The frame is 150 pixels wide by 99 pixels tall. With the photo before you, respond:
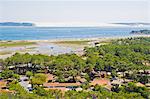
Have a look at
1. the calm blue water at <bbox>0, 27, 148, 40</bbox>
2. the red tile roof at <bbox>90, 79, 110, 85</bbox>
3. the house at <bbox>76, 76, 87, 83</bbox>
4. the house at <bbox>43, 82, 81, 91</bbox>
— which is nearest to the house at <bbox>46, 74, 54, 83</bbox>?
the house at <bbox>43, 82, 81, 91</bbox>

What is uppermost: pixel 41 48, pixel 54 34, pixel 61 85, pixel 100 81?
pixel 61 85

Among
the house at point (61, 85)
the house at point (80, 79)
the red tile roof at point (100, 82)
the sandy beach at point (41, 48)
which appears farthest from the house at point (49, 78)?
the sandy beach at point (41, 48)

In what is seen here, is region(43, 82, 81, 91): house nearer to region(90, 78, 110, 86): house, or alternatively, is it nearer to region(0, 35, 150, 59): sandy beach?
region(90, 78, 110, 86): house

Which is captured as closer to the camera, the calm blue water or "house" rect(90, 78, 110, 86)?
"house" rect(90, 78, 110, 86)

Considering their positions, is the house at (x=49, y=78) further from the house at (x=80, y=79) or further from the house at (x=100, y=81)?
the house at (x=100, y=81)

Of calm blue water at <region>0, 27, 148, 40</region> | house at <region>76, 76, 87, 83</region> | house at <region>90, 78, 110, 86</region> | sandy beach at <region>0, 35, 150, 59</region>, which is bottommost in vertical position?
calm blue water at <region>0, 27, 148, 40</region>

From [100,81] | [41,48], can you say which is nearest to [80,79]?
[100,81]

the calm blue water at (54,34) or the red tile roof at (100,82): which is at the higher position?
Answer: the red tile roof at (100,82)

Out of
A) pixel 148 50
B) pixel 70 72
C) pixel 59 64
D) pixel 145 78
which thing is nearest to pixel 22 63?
pixel 59 64

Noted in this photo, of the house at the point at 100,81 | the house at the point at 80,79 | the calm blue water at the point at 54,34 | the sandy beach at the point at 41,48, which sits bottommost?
the calm blue water at the point at 54,34

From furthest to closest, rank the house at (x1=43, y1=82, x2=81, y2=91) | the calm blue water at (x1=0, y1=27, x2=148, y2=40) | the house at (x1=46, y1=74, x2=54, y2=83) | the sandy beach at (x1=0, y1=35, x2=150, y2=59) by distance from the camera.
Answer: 1. the calm blue water at (x1=0, y1=27, x2=148, y2=40)
2. the sandy beach at (x1=0, y1=35, x2=150, y2=59)
3. the house at (x1=46, y1=74, x2=54, y2=83)
4. the house at (x1=43, y1=82, x2=81, y2=91)

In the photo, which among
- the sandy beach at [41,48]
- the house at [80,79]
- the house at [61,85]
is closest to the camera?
the house at [61,85]

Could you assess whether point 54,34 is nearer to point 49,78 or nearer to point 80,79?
point 49,78
